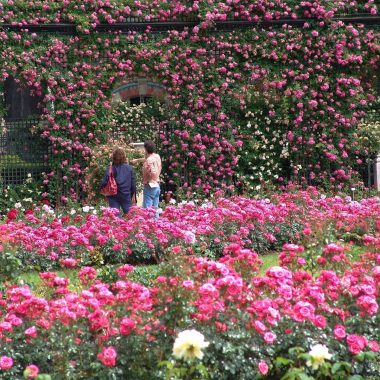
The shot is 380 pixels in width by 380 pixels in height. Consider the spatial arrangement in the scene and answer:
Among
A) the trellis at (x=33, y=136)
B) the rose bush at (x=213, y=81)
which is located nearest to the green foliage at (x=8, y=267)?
the rose bush at (x=213, y=81)

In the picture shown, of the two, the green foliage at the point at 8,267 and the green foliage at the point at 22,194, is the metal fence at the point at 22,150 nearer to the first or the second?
the green foliage at the point at 22,194

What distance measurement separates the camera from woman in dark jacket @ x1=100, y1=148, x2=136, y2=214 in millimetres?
10984

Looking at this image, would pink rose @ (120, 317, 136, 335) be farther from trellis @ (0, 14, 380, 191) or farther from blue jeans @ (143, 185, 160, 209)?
trellis @ (0, 14, 380, 191)

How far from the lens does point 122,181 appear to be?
10969 mm

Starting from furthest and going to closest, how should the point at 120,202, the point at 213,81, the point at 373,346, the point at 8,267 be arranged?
the point at 213,81, the point at 120,202, the point at 8,267, the point at 373,346

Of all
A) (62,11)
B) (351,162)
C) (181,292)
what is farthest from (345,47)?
(181,292)

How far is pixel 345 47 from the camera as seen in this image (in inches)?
602

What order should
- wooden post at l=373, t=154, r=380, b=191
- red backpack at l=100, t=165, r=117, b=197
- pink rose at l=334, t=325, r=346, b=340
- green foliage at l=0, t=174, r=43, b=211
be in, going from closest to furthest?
pink rose at l=334, t=325, r=346, b=340 < red backpack at l=100, t=165, r=117, b=197 < green foliage at l=0, t=174, r=43, b=211 < wooden post at l=373, t=154, r=380, b=191

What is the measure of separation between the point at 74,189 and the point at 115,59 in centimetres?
221

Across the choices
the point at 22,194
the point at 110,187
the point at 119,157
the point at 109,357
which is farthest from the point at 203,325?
the point at 22,194

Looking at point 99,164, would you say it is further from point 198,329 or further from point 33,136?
point 198,329

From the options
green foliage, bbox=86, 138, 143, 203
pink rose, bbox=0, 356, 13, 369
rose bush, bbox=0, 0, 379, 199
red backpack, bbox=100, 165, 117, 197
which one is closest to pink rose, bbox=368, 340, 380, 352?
pink rose, bbox=0, 356, 13, 369

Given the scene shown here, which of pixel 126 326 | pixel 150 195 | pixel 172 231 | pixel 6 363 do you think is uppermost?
pixel 126 326

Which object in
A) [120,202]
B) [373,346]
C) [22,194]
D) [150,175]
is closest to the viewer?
[373,346]
